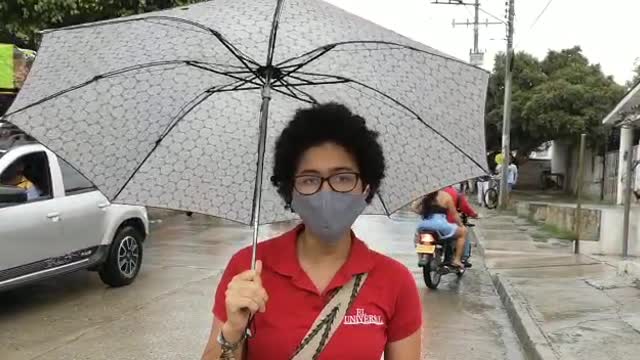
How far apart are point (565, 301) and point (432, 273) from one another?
1758 mm

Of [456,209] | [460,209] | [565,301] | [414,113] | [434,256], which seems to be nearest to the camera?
[414,113]

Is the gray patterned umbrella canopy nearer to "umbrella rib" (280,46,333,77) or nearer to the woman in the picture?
"umbrella rib" (280,46,333,77)

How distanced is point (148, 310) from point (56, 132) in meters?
5.47

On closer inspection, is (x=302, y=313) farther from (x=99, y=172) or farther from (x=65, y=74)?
(x=65, y=74)

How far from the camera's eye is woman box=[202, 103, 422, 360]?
2.04 m

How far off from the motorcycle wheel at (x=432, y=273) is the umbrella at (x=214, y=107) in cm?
643

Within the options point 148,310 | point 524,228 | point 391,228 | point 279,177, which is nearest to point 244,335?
point 279,177

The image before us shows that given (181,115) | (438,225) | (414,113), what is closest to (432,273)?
(438,225)

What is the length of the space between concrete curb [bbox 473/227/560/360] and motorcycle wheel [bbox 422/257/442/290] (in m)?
0.83

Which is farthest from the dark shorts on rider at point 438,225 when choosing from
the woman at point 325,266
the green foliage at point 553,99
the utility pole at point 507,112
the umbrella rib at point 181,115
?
the green foliage at point 553,99

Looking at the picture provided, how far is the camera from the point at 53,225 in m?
7.48

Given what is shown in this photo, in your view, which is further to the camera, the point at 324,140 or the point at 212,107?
the point at 212,107

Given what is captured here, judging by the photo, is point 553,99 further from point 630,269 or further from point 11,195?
point 11,195

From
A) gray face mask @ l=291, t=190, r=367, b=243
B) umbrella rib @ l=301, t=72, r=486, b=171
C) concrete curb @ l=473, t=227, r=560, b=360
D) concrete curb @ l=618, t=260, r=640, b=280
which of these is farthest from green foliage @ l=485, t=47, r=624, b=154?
gray face mask @ l=291, t=190, r=367, b=243
